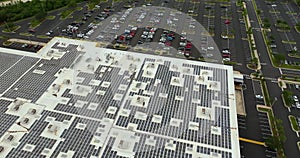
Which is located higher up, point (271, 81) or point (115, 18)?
point (115, 18)

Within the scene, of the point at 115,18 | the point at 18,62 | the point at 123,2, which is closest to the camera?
the point at 18,62

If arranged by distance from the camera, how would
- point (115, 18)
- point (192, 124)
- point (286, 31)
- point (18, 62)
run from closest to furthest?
point (192, 124)
point (18, 62)
point (286, 31)
point (115, 18)

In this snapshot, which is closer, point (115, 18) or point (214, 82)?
point (214, 82)

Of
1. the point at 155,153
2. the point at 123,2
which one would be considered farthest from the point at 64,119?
the point at 123,2

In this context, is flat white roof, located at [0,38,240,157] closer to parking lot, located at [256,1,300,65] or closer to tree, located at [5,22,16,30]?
parking lot, located at [256,1,300,65]

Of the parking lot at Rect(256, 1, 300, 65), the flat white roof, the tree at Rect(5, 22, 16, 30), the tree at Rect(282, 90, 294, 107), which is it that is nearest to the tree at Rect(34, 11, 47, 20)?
the tree at Rect(5, 22, 16, 30)

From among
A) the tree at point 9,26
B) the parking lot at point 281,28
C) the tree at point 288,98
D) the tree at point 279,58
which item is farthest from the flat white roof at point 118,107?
the tree at point 9,26

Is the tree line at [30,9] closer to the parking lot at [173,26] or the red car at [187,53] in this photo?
the parking lot at [173,26]

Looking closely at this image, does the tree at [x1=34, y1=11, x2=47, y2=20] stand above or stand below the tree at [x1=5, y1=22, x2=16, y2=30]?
above

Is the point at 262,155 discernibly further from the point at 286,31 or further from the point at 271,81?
the point at 286,31
